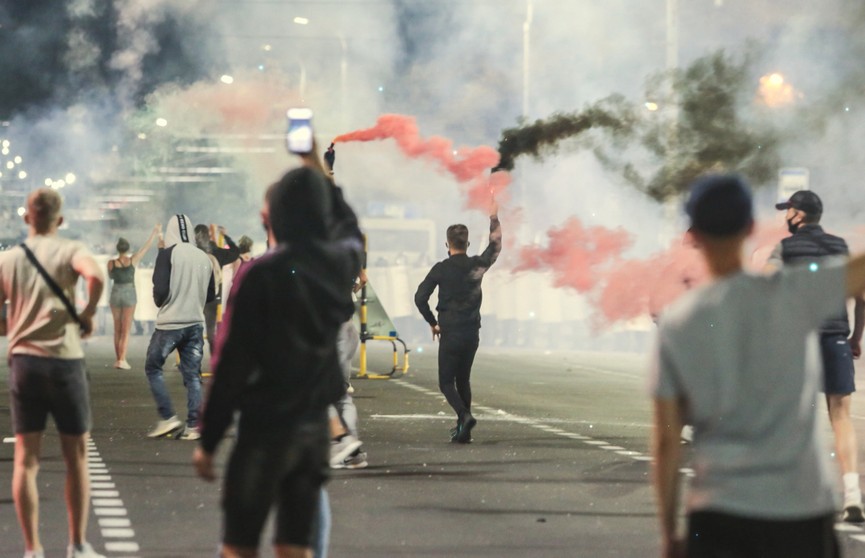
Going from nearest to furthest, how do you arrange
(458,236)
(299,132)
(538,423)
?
(299,132) → (458,236) → (538,423)

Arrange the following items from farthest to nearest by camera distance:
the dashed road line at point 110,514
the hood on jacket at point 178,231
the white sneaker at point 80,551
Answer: the hood on jacket at point 178,231
the dashed road line at point 110,514
the white sneaker at point 80,551

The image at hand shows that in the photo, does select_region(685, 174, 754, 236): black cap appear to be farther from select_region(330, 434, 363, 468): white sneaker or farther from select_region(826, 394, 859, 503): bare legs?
select_region(330, 434, 363, 468): white sneaker

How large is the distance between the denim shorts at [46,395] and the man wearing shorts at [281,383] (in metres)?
2.36

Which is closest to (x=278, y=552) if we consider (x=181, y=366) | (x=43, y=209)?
(x=43, y=209)

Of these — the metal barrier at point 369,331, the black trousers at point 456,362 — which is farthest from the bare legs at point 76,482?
the metal barrier at point 369,331

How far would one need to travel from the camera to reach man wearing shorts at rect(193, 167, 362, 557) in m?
4.66

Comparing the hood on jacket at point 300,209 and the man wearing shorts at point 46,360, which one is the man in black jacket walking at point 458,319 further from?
the hood on jacket at point 300,209

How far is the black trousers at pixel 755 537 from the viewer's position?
3766mm

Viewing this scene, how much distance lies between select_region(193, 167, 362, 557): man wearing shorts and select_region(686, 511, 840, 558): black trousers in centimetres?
138

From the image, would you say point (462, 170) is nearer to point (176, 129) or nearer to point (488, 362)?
point (488, 362)

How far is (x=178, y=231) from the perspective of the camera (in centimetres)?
1309

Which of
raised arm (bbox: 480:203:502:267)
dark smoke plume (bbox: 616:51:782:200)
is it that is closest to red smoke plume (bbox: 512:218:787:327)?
dark smoke plume (bbox: 616:51:782:200)

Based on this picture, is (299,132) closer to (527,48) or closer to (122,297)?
(122,297)

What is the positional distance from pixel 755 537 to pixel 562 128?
19645 millimetres
